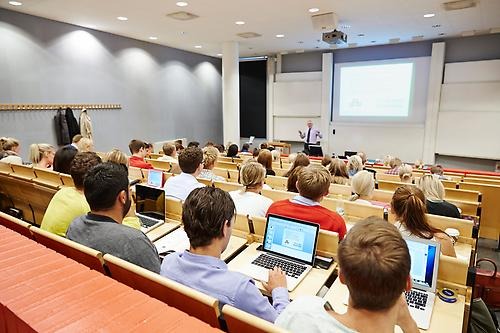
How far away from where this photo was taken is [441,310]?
5.16 ft

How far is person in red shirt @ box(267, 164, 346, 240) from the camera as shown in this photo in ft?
7.03

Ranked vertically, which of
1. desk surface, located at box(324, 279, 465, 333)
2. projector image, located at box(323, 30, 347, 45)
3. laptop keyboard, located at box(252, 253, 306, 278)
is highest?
projector image, located at box(323, 30, 347, 45)

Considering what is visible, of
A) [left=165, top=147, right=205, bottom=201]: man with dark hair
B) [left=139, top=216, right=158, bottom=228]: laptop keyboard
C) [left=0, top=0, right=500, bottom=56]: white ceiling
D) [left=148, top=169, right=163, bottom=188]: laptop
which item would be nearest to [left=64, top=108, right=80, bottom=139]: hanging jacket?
[left=0, top=0, right=500, bottom=56]: white ceiling

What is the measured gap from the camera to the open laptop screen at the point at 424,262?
1.69 meters

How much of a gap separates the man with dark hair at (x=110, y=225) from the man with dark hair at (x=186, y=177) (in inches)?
56.0

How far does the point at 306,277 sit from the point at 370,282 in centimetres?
98

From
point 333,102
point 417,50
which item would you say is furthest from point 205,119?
point 417,50

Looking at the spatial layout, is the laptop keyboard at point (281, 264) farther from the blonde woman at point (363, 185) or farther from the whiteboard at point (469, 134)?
the whiteboard at point (469, 134)

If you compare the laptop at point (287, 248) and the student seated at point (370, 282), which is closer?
the student seated at point (370, 282)

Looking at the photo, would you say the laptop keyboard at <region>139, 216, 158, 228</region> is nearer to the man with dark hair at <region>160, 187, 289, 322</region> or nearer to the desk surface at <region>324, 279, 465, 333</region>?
the man with dark hair at <region>160, 187, 289, 322</region>

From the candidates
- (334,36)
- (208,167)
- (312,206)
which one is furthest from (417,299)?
(334,36)

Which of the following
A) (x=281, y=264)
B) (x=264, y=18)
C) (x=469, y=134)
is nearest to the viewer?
(x=281, y=264)

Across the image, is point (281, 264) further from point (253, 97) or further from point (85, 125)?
point (253, 97)

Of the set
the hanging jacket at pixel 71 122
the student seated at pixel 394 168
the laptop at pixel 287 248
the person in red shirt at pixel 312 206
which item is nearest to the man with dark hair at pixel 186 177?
the person in red shirt at pixel 312 206
